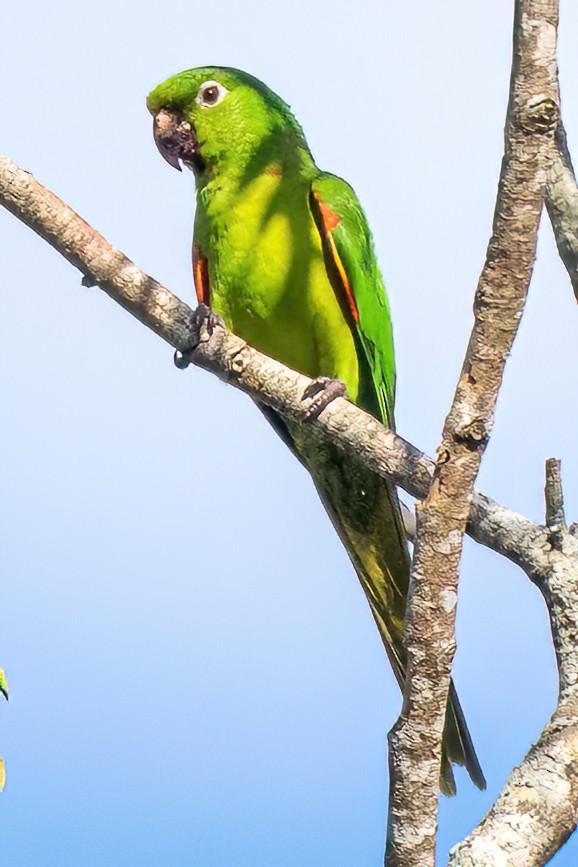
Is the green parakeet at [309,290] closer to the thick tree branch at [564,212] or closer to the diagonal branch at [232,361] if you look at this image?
the diagonal branch at [232,361]

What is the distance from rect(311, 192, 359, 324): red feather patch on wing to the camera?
402cm

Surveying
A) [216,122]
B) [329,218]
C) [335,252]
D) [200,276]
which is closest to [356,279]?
[335,252]

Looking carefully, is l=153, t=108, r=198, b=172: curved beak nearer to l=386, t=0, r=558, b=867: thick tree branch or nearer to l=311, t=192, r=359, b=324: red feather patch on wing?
l=311, t=192, r=359, b=324: red feather patch on wing

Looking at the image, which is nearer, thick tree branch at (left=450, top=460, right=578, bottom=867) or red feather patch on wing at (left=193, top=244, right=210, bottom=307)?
thick tree branch at (left=450, top=460, right=578, bottom=867)

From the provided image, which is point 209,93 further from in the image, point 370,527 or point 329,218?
point 370,527

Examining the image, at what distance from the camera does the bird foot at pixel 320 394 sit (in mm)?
3273

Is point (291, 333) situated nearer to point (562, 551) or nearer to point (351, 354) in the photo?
point (351, 354)

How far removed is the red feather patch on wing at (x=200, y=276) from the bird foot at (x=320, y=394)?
111 cm

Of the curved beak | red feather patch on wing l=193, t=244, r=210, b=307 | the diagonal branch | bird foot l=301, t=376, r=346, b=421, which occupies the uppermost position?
the curved beak

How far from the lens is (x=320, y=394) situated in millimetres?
3340

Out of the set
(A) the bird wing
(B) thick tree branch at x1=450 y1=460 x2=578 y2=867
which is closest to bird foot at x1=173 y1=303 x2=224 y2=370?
(A) the bird wing

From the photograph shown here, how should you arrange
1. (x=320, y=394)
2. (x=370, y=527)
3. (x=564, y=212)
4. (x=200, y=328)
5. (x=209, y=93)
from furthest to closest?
(x=209, y=93), (x=370, y=527), (x=564, y=212), (x=320, y=394), (x=200, y=328)

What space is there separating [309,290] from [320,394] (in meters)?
0.84

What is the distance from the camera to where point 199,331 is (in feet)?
10.4
